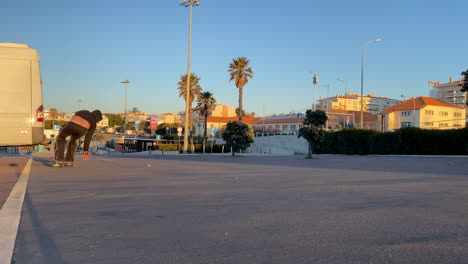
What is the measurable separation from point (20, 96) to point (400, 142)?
35.6m

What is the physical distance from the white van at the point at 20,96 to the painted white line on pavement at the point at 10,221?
4843mm

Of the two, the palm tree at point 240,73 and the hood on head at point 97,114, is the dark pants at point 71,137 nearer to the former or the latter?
the hood on head at point 97,114

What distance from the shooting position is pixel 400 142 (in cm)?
4156

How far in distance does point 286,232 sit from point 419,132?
38445 mm

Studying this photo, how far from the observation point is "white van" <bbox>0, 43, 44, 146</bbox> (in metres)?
13.1

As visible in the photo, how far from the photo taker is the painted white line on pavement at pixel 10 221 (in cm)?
441

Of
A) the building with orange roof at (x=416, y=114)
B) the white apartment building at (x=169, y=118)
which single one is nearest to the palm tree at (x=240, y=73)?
the building with orange roof at (x=416, y=114)

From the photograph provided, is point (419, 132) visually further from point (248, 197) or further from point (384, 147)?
point (248, 197)

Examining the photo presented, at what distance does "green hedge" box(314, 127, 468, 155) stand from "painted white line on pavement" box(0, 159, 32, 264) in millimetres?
32536

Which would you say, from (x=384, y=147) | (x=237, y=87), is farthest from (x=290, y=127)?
(x=384, y=147)

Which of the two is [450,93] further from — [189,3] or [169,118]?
[189,3]

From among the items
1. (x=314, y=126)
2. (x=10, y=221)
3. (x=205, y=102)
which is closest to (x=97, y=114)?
(x=10, y=221)

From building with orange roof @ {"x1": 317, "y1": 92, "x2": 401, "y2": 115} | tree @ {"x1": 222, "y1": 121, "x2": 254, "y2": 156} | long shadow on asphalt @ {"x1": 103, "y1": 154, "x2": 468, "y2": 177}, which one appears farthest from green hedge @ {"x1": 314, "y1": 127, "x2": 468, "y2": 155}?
building with orange roof @ {"x1": 317, "y1": 92, "x2": 401, "y2": 115}

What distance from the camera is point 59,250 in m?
4.54
